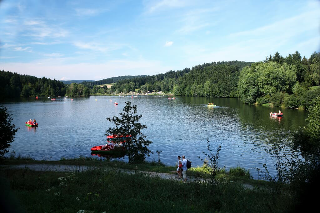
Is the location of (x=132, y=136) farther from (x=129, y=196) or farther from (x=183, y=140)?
(x=183, y=140)

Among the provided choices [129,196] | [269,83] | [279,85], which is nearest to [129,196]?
[129,196]

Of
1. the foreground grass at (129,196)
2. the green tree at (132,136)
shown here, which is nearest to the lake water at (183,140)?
the green tree at (132,136)

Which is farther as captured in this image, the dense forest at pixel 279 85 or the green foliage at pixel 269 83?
the green foliage at pixel 269 83

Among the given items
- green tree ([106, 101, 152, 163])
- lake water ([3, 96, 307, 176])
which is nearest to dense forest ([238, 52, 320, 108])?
lake water ([3, 96, 307, 176])

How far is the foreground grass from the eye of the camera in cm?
948

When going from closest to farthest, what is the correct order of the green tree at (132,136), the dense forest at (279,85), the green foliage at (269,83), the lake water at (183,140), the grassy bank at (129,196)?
the grassy bank at (129,196)
the green tree at (132,136)
the lake water at (183,140)
the dense forest at (279,85)
the green foliage at (269,83)

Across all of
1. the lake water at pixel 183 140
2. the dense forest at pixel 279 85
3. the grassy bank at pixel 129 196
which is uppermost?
the dense forest at pixel 279 85

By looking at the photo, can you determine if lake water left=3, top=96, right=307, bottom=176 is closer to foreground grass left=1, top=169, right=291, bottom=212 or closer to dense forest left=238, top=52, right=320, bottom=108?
foreground grass left=1, top=169, right=291, bottom=212

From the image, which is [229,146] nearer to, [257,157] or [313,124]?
[257,157]

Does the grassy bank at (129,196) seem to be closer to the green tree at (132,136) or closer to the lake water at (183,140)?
the green tree at (132,136)

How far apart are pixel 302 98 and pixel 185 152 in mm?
66394

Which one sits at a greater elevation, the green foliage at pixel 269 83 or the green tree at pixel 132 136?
the green foliage at pixel 269 83

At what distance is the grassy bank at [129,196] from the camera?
9.47 m

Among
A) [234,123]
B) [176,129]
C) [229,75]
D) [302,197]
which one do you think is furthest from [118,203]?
[229,75]
